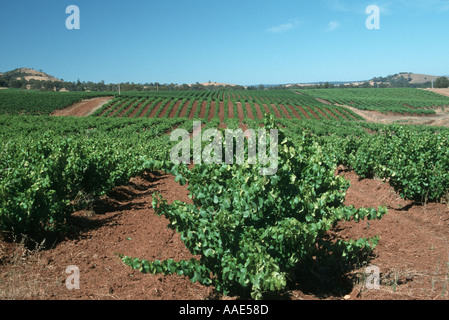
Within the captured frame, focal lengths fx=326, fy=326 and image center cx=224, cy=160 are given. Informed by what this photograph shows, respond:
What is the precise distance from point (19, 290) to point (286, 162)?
11.2 feet

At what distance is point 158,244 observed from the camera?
5.78 m

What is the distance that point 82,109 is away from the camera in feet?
160

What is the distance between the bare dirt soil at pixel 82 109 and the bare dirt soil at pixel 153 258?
43.3 m

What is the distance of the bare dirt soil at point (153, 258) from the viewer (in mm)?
3887

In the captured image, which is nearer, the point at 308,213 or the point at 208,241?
the point at 208,241

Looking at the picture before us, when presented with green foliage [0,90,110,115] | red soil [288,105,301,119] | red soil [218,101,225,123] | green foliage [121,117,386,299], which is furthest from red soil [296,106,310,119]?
green foliage [121,117,386,299]

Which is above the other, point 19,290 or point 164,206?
point 164,206

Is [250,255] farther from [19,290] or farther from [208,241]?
[19,290]

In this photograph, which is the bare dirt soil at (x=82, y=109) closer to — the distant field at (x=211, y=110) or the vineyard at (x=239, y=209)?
the distant field at (x=211, y=110)

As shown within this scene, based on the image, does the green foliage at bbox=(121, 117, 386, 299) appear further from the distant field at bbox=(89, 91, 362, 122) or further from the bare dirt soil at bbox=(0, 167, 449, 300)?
the distant field at bbox=(89, 91, 362, 122)

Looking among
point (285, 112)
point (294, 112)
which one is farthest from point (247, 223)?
point (294, 112)

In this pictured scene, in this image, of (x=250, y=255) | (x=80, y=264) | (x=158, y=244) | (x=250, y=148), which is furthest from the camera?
(x=158, y=244)

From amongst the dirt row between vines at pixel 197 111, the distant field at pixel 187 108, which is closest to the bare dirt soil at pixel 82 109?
the dirt row between vines at pixel 197 111

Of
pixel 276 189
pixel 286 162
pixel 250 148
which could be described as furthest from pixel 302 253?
pixel 250 148
